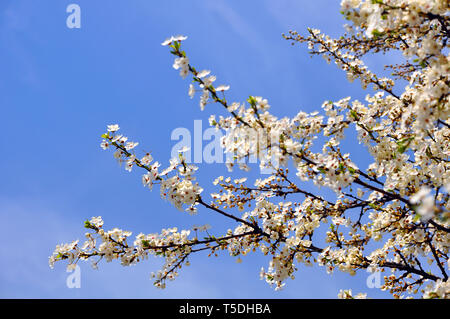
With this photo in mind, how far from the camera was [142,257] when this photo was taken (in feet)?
20.3

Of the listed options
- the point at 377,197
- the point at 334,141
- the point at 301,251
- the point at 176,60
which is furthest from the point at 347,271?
the point at 176,60

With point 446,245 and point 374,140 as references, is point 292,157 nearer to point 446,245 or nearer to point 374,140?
point 374,140

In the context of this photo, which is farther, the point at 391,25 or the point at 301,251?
the point at 301,251

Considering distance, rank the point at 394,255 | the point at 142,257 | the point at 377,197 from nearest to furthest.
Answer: the point at 377,197 → the point at 142,257 → the point at 394,255

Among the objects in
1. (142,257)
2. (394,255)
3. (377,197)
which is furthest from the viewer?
(394,255)

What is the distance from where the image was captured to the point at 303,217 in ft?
22.1

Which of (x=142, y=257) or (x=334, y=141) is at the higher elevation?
(x=334, y=141)
